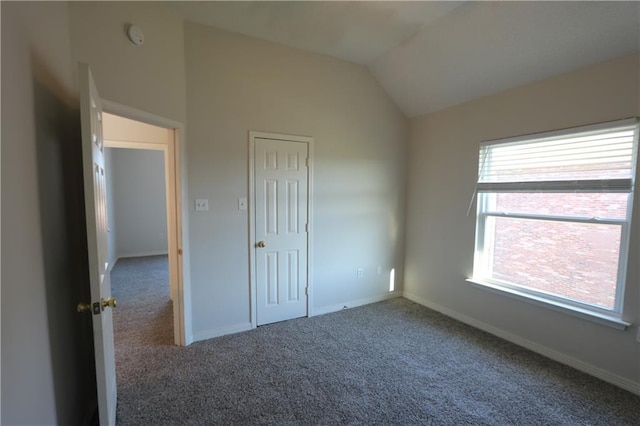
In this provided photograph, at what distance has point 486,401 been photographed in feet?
6.85

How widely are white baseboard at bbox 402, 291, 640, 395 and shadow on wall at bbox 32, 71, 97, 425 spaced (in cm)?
345

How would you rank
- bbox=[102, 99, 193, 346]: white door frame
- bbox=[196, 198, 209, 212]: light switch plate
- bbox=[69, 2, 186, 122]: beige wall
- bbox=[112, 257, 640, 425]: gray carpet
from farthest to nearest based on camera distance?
bbox=[196, 198, 209, 212]: light switch plate → bbox=[102, 99, 193, 346]: white door frame → bbox=[112, 257, 640, 425]: gray carpet → bbox=[69, 2, 186, 122]: beige wall

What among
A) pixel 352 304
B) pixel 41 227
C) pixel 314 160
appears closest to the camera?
pixel 41 227

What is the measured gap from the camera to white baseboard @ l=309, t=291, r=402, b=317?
3544 millimetres

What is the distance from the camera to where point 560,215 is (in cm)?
258

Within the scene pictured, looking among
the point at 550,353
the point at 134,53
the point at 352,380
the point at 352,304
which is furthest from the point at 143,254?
the point at 550,353

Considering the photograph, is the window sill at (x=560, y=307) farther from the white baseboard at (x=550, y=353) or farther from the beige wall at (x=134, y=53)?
the beige wall at (x=134, y=53)

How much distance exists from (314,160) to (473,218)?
190 cm

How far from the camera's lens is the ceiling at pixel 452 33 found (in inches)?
83.7

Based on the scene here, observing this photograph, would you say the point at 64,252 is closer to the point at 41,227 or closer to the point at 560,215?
the point at 41,227

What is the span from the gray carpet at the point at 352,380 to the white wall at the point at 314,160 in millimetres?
497

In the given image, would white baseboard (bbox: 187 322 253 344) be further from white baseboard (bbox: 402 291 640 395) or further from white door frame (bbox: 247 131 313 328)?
white baseboard (bbox: 402 291 640 395)

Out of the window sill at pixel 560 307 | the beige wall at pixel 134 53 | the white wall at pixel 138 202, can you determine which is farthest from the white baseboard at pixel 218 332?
the white wall at pixel 138 202

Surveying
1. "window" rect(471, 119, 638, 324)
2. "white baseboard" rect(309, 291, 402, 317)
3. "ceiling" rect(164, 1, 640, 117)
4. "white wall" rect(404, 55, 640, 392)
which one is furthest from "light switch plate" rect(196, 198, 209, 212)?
"window" rect(471, 119, 638, 324)
